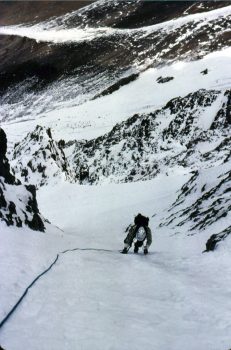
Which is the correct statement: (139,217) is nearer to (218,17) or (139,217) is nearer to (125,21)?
(218,17)

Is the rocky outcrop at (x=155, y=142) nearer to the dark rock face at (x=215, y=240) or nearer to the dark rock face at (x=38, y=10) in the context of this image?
the dark rock face at (x=215, y=240)

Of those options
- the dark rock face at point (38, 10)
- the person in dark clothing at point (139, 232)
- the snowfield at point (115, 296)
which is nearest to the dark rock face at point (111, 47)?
the dark rock face at point (38, 10)

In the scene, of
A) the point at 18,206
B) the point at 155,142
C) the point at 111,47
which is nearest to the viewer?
the point at 18,206

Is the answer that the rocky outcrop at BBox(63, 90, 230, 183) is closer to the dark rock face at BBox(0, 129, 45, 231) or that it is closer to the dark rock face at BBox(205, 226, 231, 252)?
the dark rock face at BBox(0, 129, 45, 231)

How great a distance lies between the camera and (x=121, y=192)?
33281 millimetres

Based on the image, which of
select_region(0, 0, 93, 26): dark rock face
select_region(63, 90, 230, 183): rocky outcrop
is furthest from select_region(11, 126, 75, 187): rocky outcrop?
select_region(0, 0, 93, 26): dark rock face

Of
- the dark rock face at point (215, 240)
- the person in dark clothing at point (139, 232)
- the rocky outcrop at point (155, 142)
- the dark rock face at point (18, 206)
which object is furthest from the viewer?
the rocky outcrop at point (155, 142)

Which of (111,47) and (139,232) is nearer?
(139,232)

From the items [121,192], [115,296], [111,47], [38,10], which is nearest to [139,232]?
[115,296]

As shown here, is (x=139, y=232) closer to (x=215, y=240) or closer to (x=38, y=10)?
(x=215, y=240)

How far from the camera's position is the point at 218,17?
123 m

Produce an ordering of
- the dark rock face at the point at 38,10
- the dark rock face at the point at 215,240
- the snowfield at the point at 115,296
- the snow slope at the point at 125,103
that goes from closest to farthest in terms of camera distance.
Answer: the snowfield at the point at 115,296
the dark rock face at the point at 215,240
the snow slope at the point at 125,103
the dark rock face at the point at 38,10

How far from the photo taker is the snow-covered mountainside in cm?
747

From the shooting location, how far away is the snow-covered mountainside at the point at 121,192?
7.47 meters
